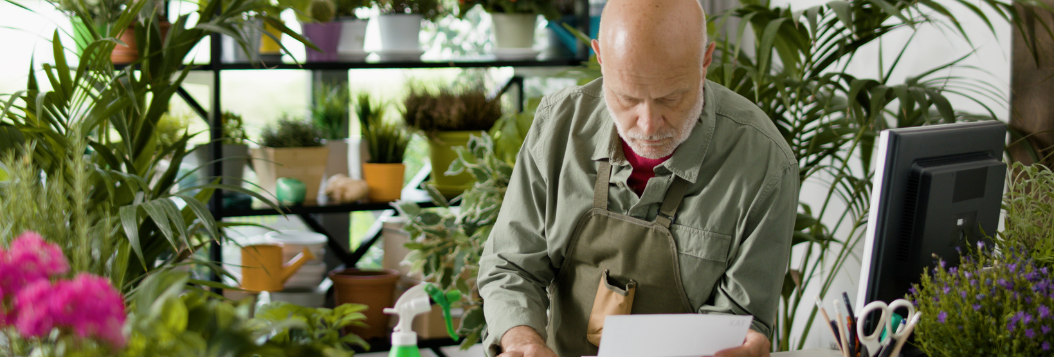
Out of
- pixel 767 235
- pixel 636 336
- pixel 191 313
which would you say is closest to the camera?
pixel 191 313

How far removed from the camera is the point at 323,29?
2357 millimetres

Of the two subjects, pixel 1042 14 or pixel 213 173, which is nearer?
pixel 1042 14

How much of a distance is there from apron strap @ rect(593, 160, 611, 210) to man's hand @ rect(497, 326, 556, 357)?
0.83ft

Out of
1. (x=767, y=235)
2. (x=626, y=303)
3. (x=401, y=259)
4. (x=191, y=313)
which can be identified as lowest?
(x=401, y=259)

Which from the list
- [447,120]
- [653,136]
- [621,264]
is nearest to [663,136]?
[653,136]

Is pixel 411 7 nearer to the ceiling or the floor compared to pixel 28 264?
nearer to the ceiling

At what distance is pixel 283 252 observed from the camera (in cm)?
243

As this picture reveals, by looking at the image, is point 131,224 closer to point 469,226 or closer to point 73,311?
point 469,226

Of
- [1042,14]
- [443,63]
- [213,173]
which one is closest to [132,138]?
[213,173]

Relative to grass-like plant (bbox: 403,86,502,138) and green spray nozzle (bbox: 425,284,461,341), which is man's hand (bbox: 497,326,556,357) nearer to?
green spray nozzle (bbox: 425,284,461,341)

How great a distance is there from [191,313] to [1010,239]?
3.33 ft

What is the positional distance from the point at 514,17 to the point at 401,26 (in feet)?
1.20

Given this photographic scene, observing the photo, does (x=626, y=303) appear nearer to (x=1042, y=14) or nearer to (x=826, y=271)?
(x=1042, y=14)

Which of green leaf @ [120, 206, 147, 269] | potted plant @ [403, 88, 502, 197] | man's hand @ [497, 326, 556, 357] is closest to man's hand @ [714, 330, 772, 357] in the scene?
man's hand @ [497, 326, 556, 357]
